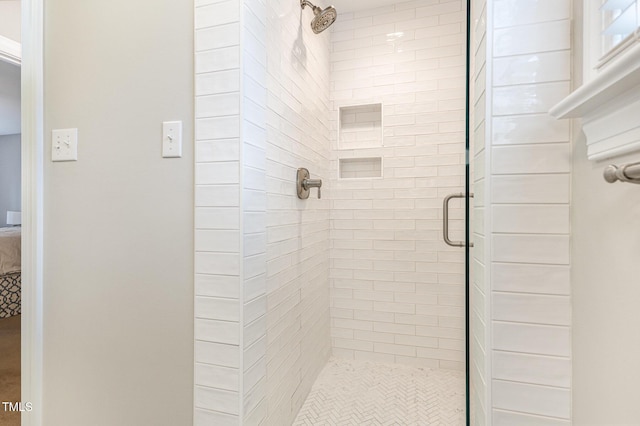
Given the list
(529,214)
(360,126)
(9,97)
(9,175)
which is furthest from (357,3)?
(9,175)

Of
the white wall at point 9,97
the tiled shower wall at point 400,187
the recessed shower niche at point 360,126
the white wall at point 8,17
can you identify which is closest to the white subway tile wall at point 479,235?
the tiled shower wall at point 400,187

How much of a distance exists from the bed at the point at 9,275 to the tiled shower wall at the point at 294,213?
356cm

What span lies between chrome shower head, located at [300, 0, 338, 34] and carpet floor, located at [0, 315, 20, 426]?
107 inches

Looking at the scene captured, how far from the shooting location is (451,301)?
2.24 meters

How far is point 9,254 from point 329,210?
3900 mm

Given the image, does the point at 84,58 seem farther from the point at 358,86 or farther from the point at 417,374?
the point at 417,374

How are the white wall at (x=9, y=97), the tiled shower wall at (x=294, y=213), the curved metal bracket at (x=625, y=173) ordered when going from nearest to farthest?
the curved metal bracket at (x=625, y=173) < the tiled shower wall at (x=294, y=213) < the white wall at (x=9, y=97)

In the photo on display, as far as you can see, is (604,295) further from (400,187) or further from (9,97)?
(9,97)

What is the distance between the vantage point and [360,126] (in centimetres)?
250

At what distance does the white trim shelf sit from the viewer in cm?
51

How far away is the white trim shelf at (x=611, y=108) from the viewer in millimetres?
511

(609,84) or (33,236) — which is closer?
(609,84)

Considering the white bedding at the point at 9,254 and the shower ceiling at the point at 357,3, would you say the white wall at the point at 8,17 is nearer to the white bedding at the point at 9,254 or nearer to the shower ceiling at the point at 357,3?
the shower ceiling at the point at 357,3

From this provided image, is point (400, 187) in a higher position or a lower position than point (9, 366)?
higher
